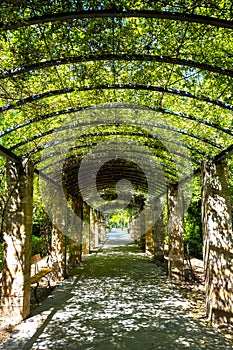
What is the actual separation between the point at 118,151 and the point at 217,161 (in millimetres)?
2825

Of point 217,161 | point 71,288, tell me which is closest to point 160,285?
point 71,288

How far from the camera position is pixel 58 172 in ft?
27.7

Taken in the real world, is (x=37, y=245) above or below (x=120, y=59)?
below

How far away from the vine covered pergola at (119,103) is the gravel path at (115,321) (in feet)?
1.91

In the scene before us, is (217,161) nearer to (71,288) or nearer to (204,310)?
(204,310)

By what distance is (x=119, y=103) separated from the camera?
16.5 feet

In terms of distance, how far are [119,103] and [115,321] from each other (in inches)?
136

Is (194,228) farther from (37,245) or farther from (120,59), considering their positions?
(120,59)

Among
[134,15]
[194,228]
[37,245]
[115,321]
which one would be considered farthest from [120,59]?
[37,245]

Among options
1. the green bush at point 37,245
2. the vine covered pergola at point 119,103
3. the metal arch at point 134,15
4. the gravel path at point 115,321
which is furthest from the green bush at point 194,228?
the metal arch at point 134,15

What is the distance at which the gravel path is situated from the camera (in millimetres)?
4168

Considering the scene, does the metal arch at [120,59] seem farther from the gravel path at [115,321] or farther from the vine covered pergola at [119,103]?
the gravel path at [115,321]

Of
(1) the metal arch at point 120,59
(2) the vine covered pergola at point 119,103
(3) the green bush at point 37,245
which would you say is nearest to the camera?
(2) the vine covered pergola at point 119,103

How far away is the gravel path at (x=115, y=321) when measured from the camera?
4168 millimetres
